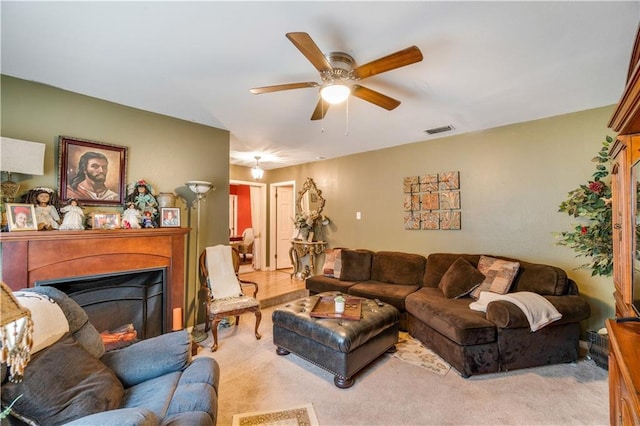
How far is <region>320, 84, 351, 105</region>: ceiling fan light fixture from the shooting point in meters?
1.97

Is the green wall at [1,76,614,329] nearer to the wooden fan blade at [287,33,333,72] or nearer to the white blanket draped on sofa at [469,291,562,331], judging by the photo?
the white blanket draped on sofa at [469,291,562,331]

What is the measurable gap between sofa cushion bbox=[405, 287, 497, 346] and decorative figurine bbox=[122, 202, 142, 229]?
3064 mm

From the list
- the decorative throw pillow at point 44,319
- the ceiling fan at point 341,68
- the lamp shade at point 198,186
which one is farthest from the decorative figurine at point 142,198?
the ceiling fan at point 341,68

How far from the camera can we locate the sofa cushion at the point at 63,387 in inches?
42.0

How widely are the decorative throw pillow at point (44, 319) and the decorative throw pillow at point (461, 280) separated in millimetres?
3269

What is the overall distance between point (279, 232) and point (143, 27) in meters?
5.05

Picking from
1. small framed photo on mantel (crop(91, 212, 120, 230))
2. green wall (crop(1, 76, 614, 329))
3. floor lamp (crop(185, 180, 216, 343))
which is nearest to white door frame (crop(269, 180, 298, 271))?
green wall (crop(1, 76, 614, 329))

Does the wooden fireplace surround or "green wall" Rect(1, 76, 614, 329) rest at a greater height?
"green wall" Rect(1, 76, 614, 329)

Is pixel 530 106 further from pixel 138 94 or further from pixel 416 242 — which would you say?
pixel 138 94

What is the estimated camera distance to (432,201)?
3.99 meters

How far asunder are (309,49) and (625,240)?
2.17 m

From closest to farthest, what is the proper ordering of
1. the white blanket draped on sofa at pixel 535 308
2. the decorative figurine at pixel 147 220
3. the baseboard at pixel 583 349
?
the white blanket draped on sofa at pixel 535 308
the baseboard at pixel 583 349
the decorative figurine at pixel 147 220

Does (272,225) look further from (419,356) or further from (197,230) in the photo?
(419,356)

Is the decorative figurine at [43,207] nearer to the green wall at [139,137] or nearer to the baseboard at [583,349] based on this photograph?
the green wall at [139,137]
